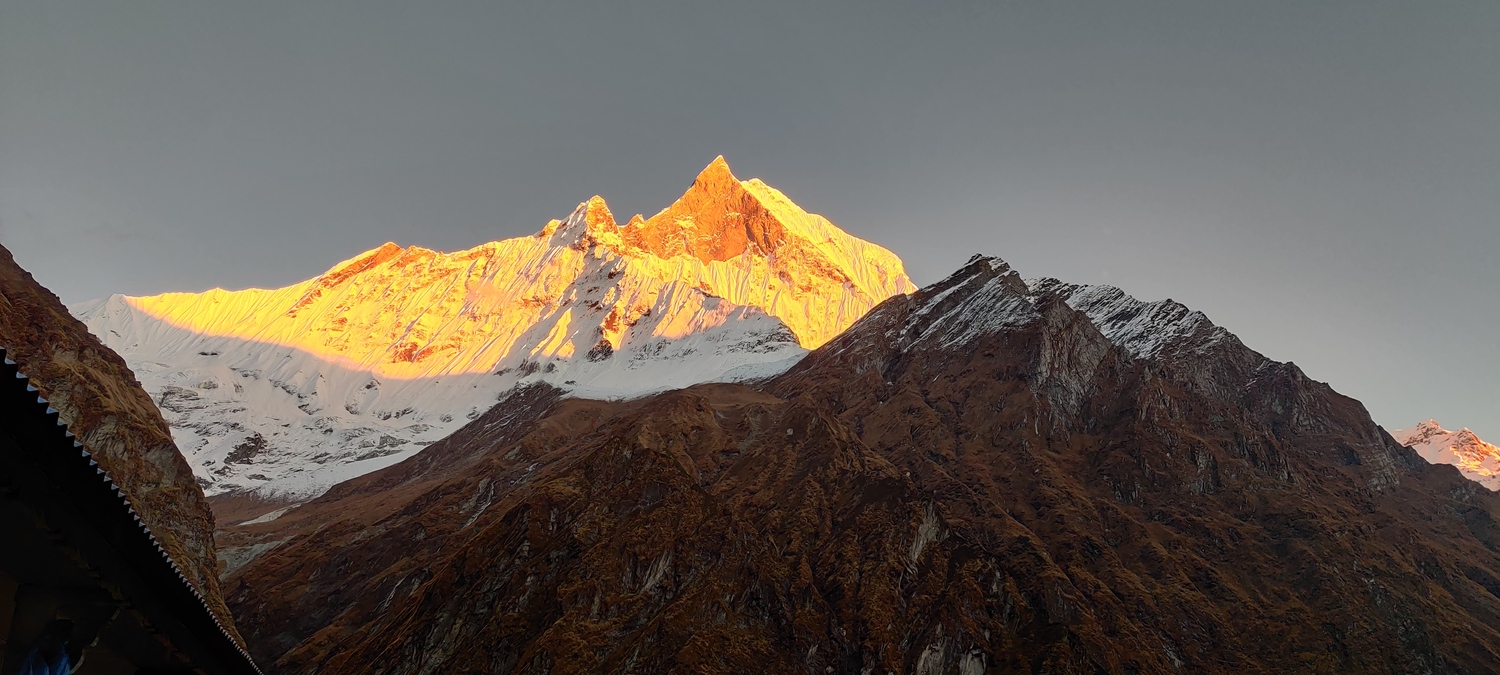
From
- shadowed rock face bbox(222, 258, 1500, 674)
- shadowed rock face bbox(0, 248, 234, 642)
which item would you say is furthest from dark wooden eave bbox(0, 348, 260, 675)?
shadowed rock face bbox(0, 248, 234, 642)

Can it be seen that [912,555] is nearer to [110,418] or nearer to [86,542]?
[110,418]

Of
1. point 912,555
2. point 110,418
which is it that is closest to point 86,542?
point 110,418

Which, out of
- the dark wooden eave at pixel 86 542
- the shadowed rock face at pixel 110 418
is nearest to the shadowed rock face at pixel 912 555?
the shadowed rock face at pixel 110 418

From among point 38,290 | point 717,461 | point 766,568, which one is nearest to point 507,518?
point 766,568

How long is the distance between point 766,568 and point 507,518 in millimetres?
43569

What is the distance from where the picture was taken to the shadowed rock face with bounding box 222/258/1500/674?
103m

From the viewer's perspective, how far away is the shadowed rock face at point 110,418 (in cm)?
9388

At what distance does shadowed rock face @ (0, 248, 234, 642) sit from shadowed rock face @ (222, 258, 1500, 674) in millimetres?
27594

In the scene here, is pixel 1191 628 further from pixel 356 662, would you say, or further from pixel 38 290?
pixel 38 290

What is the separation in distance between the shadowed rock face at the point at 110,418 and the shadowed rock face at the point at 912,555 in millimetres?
27594

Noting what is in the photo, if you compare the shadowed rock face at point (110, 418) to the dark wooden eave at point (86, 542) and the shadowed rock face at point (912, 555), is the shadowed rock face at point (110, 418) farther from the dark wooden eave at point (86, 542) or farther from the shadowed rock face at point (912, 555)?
the dark wooden eave at point (86, 542)

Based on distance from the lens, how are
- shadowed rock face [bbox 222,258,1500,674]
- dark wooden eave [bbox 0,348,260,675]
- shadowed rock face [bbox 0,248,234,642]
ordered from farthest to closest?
shadowed rock face [bbox 222,258,1500,674] < shadowed rock face [bbox 0,248,234,642] < dark wooden eave [bbox 0,348,260,675]

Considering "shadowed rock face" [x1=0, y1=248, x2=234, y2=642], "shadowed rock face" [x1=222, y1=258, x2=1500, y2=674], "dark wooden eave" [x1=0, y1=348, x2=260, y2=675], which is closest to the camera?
"dark wooden eave" [x1=0, y1=348, x2=260, y2=675]

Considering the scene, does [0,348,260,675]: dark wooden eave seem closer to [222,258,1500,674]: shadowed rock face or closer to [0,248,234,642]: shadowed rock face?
[222,258,1500,674]: shadowed rock face
